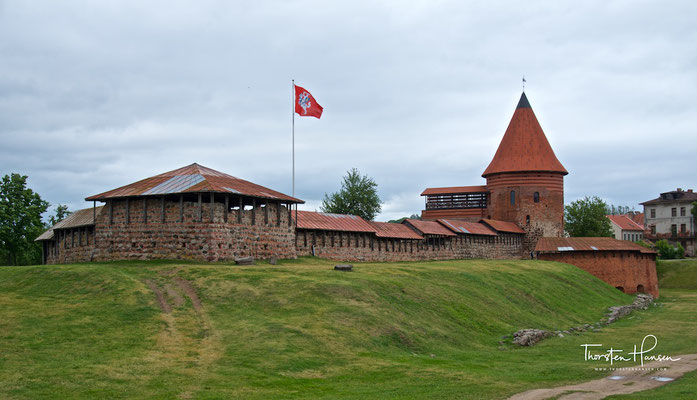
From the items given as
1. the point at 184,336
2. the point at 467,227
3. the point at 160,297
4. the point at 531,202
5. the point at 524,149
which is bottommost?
the point at 184,336

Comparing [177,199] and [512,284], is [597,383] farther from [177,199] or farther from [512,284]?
[177,199]

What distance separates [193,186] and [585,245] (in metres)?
37.9

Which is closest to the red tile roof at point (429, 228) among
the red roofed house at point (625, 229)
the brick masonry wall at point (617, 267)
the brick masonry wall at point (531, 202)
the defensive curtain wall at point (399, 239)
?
the defensive curtain wall at point (399, 239)

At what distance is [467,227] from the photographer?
58906mm

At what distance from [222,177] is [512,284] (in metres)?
17.1

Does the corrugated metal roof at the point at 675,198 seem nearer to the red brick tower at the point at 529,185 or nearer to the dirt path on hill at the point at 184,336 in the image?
the red brick tower at the point at 529,185

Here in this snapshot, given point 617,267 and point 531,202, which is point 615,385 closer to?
point 617,267

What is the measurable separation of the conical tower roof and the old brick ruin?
0.11 m

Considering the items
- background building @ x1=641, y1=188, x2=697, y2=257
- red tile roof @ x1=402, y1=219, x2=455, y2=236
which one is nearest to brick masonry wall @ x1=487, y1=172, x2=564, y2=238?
red tile roof @ x1=402, y1=219, x2=455, y2=236

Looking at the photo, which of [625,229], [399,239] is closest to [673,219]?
[625,229]

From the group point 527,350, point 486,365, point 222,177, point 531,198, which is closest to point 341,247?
point 222,177

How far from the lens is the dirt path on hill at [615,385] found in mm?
15750

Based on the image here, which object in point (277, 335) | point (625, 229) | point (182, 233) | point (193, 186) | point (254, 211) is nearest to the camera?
point (277, 335)

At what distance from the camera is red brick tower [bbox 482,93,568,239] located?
68.7 m
